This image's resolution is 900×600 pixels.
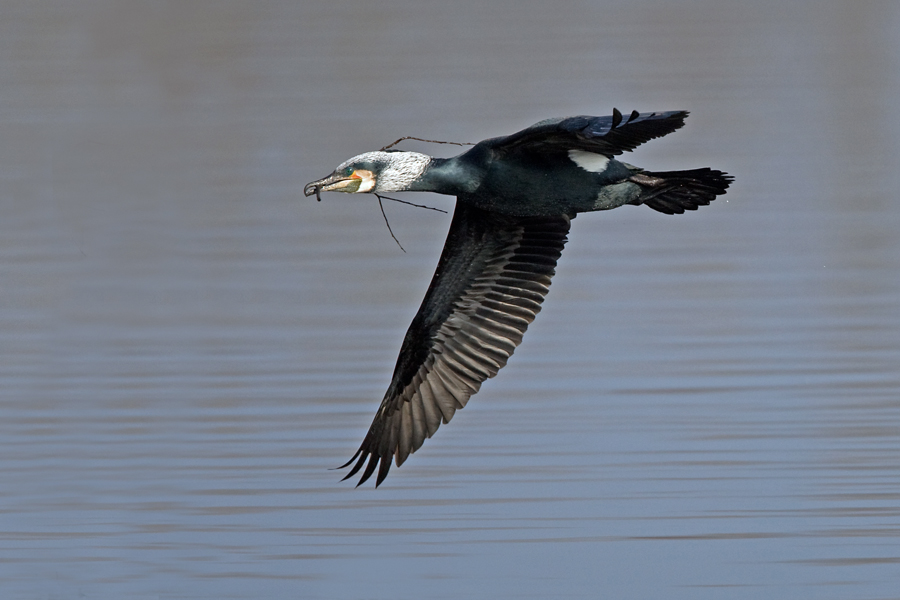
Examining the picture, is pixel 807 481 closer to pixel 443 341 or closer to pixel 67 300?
pixel 443 341

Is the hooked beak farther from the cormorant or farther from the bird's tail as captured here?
the bird's tail

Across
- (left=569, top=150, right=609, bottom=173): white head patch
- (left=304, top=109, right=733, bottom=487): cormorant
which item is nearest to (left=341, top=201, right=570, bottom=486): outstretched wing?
(left=304, top=109, right=733, bottom=487): cormorant

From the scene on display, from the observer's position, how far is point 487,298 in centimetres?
711

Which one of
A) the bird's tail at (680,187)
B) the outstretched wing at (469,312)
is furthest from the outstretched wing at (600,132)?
the outstretched wing at (469,312)

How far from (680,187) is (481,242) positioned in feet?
3.33

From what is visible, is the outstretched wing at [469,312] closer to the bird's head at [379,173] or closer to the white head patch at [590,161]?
the bird's head at [379,173]

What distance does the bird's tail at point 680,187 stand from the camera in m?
6.22

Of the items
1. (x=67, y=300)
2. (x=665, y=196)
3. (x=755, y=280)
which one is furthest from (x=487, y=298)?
(x=67, y=300)

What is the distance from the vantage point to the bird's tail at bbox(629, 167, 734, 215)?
6.22 m

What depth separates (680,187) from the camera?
6305 mm

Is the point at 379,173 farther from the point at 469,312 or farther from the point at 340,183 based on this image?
the point at 469,312

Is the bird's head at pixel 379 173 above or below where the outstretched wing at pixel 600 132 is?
below

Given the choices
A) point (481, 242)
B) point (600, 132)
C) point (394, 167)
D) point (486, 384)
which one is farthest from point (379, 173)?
point (486, 384)

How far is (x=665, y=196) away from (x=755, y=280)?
3.91 meters
